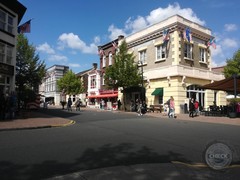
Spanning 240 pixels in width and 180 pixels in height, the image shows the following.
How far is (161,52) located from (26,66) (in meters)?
19.0

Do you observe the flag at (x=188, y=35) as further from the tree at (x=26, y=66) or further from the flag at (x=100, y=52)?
the tree at (x=26, y=66)

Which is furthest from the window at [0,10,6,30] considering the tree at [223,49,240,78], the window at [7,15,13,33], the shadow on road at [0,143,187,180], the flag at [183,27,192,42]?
the tree at [223,49,240,78]

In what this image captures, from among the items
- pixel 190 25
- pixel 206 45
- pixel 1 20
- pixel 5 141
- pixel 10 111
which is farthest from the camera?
pixel 206 45

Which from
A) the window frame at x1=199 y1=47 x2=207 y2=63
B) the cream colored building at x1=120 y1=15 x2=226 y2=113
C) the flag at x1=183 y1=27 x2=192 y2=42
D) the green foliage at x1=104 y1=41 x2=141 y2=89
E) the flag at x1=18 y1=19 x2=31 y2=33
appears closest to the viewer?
the flag at x1=18 y1=19 x2=31 y2=33

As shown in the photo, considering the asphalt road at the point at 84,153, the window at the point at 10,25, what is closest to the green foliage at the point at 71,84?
the window at the point at 10,25

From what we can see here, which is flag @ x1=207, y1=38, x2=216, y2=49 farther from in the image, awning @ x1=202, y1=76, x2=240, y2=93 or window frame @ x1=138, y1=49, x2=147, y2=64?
awning @ x1=202, y1=76, x2=240, y2=93

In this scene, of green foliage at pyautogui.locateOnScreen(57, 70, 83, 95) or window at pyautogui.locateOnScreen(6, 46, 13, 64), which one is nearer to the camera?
window at pyautogui.locateOnScreen(6, 46, 13, 64)

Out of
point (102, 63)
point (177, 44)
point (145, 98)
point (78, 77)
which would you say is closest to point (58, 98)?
point (78, 77)

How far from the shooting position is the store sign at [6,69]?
738 inches

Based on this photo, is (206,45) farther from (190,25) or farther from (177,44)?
(177,44)

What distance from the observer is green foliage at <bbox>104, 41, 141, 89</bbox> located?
1160 inches

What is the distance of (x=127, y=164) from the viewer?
6.09 meters

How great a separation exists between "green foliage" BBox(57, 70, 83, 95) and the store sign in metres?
36.0

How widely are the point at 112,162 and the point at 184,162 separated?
1.79 meters
